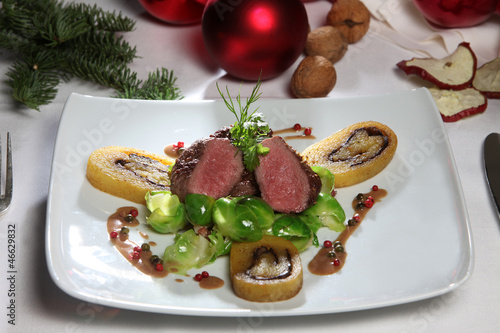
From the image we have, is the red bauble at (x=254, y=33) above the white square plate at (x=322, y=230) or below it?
above

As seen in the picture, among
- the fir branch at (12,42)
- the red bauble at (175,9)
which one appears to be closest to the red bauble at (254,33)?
the red bauble at (175,9)

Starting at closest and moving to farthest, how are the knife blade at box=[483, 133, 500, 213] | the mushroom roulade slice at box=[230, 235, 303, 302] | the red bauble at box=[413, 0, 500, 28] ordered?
the mushroom roulade slice at box=[230, 235, 303, 302] < the knife blade at box=[483, 133, 500, 213] < the red bauble at box=[413, 0, 500, 28]

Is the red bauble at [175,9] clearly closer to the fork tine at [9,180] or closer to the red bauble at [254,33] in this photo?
the red bauble at [254,33]

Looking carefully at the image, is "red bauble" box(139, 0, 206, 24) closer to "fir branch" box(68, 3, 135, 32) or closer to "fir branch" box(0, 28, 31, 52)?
"fir branch" box(68, 3, 135, 32)

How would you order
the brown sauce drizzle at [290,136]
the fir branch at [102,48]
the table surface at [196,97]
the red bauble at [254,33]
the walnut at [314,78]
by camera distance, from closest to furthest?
the table surface at [196,97] → the brown sauce drizzle at [290,136] → the red bauble at [254,33] → the walnut at [314,78] → the fir branch at [102,48]

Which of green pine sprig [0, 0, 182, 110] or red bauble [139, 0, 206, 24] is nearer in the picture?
green pine sprig [0, 0, 182, 110]

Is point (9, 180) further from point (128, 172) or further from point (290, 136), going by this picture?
point (290, 136)

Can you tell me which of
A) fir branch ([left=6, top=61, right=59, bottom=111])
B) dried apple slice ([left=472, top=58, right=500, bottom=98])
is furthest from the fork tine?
dried apple slice ([left=472, top=58, right=500, bottom=98])
